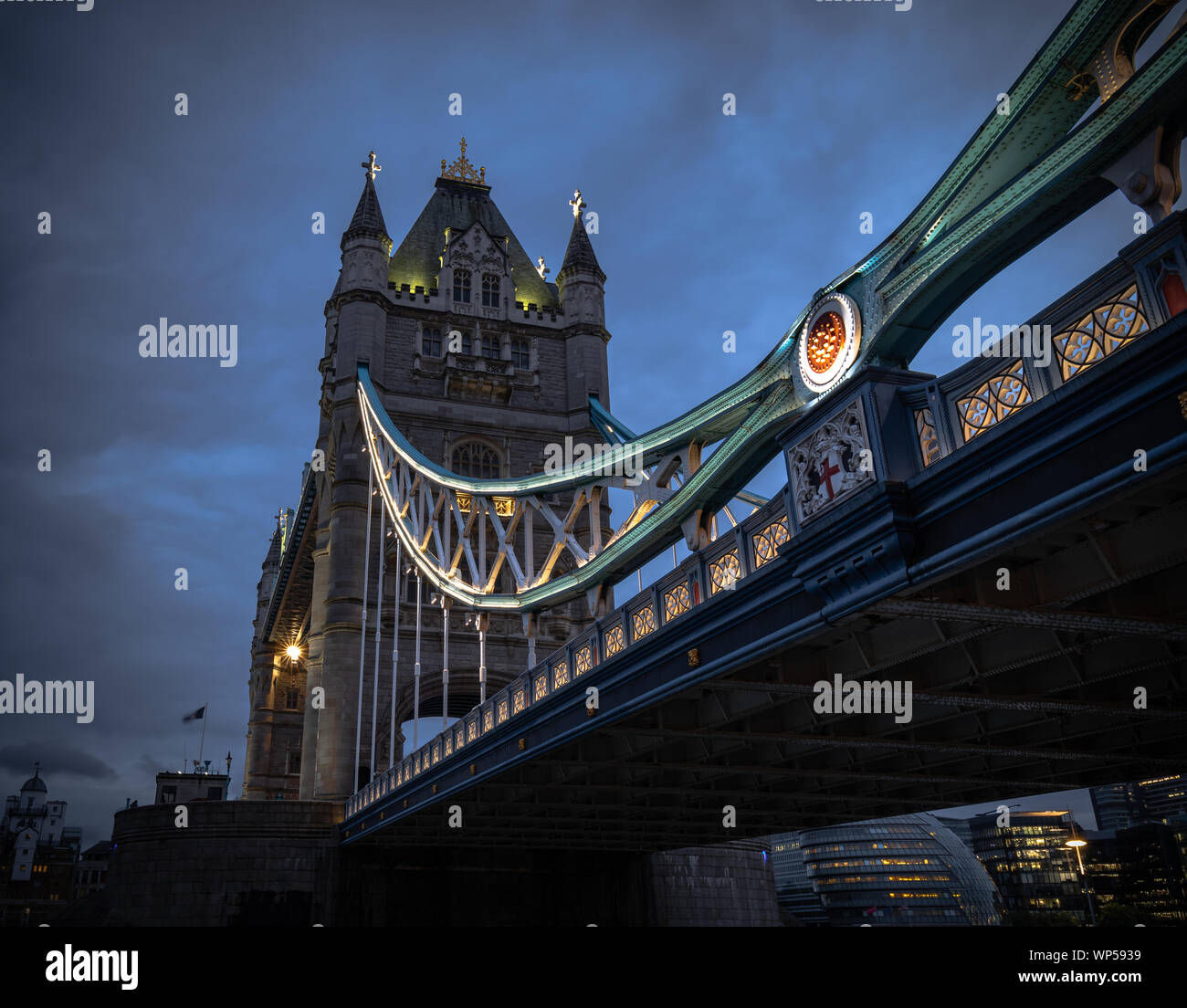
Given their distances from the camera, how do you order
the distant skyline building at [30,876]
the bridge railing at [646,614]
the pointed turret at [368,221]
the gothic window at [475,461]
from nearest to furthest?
the bridge railing at [646,614], the gothic window at [475,461], the pointed turret at [368,221], the distant skyline building at [30,876]

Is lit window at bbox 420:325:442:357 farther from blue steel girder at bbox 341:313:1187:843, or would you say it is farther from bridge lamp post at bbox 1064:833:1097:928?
blue steel girder at bbox 341:313:1187:843

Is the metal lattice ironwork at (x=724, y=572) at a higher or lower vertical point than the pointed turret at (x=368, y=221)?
lower

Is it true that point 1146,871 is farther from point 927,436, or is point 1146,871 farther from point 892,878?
point 927,436

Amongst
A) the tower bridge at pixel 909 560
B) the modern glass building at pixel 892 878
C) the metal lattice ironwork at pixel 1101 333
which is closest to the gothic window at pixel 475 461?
the tower bridge at pixel 909 560

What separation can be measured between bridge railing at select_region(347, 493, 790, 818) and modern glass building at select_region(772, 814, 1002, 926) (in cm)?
9013

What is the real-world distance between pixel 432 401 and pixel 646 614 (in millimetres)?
34146

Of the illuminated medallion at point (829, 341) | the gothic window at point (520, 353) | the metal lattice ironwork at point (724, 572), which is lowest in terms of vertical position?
the metal lattice ironwork at point (724, 572)

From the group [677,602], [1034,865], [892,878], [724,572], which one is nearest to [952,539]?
[724,572]

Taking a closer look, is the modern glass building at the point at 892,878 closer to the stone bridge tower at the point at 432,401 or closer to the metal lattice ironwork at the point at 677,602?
the stone bridge tower at the point at 432,401

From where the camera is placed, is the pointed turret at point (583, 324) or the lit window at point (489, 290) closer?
the pointed turret at point (583, 324)

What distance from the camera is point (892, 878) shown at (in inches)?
4075

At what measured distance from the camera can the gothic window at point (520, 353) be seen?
4875 centimetres

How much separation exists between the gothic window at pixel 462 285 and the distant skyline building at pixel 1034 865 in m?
109
